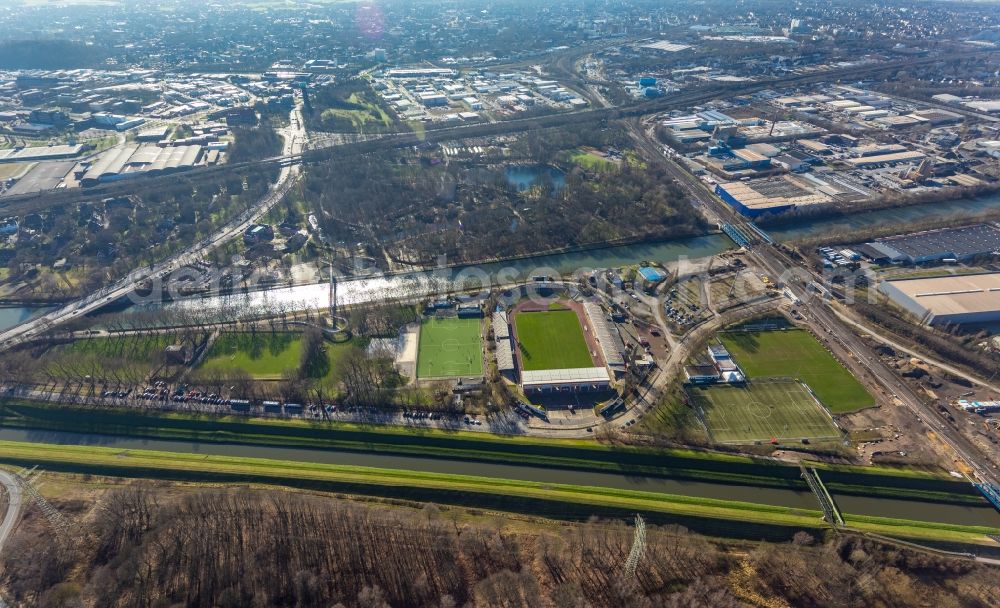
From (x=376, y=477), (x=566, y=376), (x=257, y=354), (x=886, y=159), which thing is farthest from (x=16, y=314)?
(x=886, y=159)

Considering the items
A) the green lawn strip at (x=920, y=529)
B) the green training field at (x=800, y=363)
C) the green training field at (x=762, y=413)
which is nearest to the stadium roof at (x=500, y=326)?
the green training field at (x=762, y=413)

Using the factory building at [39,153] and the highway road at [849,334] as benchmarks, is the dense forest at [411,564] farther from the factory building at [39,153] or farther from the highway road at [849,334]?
the factory building at [39,153]

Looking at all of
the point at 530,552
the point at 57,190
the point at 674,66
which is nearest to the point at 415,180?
the point at 57,190

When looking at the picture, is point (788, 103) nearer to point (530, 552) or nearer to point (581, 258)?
point (581, 258)

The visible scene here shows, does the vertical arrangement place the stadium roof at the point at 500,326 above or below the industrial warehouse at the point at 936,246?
below

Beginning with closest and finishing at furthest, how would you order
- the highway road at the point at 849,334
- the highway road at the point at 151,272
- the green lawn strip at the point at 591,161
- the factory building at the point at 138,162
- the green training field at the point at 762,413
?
1. the highway road at the point at 849,334
2. the green training field at the point at 762,413
3. the highway road at the point at 151,272
4. the factory building at the point at 138,162
5. the green lawn strip at the point at 591,161

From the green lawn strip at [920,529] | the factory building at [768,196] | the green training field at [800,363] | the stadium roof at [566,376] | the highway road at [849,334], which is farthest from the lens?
the factory building at [768,196]
